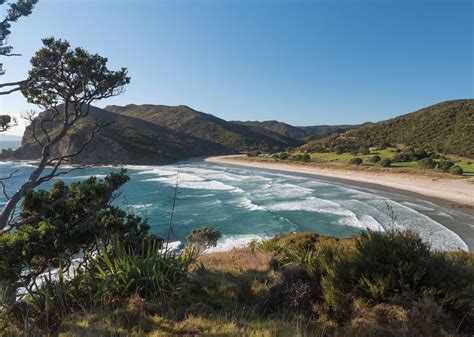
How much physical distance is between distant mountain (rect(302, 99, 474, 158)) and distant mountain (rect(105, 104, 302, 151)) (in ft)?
180

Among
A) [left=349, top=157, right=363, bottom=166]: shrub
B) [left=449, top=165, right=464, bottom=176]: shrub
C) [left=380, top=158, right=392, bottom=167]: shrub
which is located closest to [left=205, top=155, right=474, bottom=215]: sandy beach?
[left=449, top=165, right=464, bottom=176]: shrub

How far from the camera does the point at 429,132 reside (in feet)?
191

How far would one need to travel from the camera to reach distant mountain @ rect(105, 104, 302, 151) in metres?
130

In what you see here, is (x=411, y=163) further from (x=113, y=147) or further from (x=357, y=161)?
(x=113, y=147)

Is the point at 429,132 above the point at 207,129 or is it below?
below

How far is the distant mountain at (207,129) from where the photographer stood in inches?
5114

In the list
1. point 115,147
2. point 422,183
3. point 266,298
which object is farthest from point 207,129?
point 266,298

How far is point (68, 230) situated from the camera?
19.3 ft

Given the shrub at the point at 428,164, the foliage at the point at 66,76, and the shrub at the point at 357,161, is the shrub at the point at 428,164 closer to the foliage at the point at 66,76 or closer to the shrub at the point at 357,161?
the shrub at the point at 357,161

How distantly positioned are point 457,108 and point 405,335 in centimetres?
8020

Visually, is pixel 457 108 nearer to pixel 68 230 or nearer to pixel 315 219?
pixel 315 219

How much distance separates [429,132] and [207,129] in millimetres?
100223

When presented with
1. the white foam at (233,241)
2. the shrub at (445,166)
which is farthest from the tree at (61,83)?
the shrub at (445,166)

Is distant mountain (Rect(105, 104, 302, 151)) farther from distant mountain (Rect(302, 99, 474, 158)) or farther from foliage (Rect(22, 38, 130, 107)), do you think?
foliage (Rect(22, 38, 130, 107))
